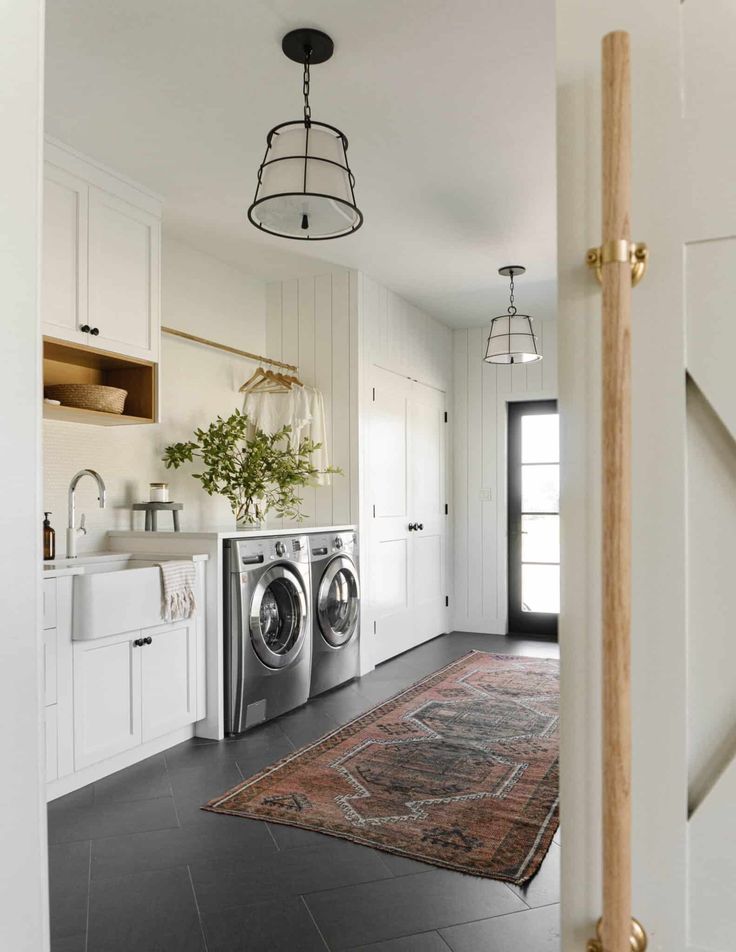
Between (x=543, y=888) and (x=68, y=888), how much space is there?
139 centimetres

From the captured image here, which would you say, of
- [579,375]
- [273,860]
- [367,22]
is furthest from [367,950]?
[367,22]

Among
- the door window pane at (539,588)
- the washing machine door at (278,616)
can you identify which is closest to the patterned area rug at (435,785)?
the washing machine door at (278,616)

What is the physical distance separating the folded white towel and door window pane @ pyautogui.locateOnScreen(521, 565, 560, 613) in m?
3.74

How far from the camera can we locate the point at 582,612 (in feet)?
2.82

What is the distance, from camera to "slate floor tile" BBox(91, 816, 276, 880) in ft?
7.71

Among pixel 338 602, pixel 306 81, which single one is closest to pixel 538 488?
pixel 338 602

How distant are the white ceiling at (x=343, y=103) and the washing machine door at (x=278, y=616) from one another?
1930 millimetres

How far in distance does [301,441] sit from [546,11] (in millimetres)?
2893

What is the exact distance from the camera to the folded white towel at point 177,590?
3365 mm

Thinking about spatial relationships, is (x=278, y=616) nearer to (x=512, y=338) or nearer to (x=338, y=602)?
(x=338, y=602)

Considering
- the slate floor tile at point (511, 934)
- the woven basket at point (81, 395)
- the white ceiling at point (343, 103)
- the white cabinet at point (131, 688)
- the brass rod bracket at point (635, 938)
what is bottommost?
the slate floor tile at point (511, 934)

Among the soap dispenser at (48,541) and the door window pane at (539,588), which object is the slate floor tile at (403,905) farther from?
the door window pane at (539,588)

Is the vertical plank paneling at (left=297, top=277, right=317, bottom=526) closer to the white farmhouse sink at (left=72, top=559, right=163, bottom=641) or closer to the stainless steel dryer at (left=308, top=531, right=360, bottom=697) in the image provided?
the stainless steel dryer at (left=308, top=531, right=360, bottom=697)

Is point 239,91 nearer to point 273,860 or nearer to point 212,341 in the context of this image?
point 212,341
